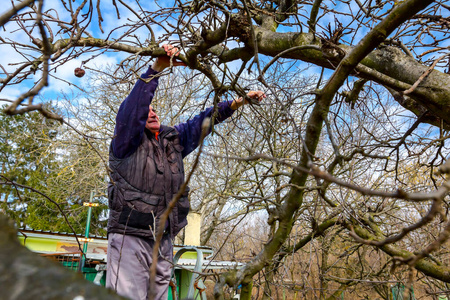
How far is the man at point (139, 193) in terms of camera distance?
263 centimetres

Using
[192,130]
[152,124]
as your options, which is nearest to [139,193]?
[152,124]

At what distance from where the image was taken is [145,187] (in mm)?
2811

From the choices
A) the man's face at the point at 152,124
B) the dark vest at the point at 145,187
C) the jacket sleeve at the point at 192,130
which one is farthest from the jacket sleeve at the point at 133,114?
the jacket sleeve at the point at 192,130

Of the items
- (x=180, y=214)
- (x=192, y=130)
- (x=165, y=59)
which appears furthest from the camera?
(x=192, y=130)

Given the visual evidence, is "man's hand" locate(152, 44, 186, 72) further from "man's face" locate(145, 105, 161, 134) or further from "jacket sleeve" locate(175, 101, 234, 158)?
"jacket sleeve" locate(175, 101, 234, 158)

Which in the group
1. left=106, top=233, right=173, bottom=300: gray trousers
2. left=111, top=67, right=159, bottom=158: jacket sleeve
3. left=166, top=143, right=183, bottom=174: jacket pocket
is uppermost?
left=111, top=67, right=159, bottom=158: jacket sleeve

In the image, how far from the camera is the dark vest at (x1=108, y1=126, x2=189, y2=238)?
2666 millimetres

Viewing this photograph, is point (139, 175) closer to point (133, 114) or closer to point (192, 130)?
point (133, 114)

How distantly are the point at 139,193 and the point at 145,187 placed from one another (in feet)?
0.29

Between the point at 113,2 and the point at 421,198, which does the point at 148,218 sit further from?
the point at 421,198

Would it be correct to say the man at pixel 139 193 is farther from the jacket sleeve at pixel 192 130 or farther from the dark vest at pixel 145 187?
the jacket sleeve at pixel 192 130

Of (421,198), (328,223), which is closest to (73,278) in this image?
(421,198)

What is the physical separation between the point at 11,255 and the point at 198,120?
10.0ft

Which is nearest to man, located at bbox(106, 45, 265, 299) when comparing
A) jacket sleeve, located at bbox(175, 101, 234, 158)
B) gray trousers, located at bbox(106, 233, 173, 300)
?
gray trousers, located at bbox(106, 233, 173, 300)
